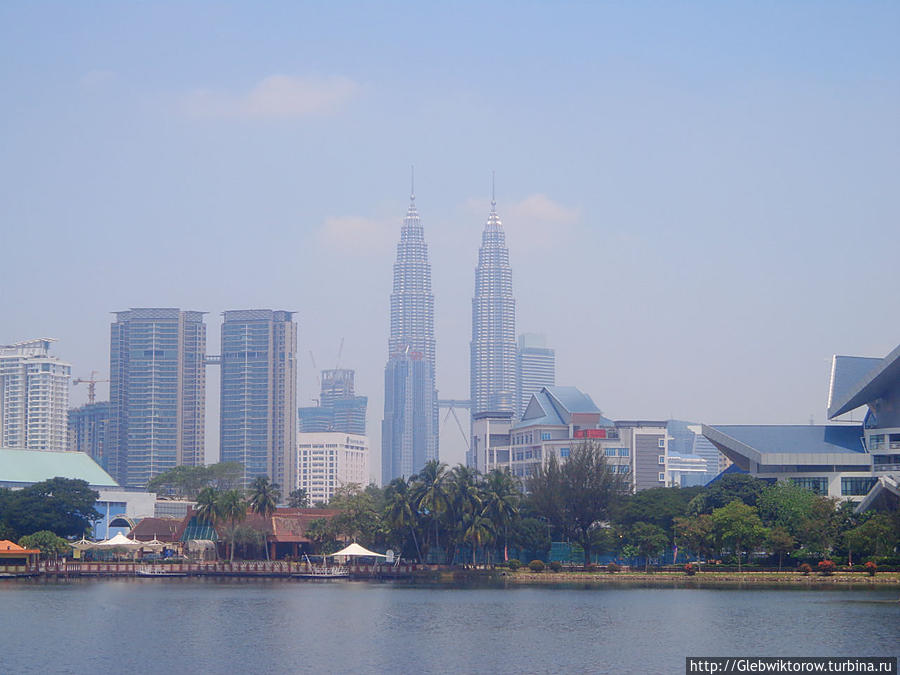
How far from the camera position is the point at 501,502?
328 ft

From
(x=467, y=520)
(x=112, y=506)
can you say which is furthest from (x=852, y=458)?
(x=112, y=506)

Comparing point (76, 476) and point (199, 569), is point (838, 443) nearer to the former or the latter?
point (199, 569)

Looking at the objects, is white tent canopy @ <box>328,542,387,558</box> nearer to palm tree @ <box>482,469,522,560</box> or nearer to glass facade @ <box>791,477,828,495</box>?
palm tree @ <box>482,469,522,560</box>

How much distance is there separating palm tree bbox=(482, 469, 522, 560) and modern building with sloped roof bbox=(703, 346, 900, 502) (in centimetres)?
2174

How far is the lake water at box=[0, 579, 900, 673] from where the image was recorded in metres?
47.2

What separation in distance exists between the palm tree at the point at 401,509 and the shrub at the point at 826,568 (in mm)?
29629

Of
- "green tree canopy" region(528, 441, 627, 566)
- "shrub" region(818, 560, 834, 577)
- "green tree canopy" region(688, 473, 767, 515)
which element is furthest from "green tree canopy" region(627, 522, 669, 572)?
"shrub" region(818, 560, 834, 577)

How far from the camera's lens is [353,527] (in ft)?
350

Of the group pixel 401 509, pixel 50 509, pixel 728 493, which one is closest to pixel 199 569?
pixel 401 509

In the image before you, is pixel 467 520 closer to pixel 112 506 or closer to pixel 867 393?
pixel 867 393

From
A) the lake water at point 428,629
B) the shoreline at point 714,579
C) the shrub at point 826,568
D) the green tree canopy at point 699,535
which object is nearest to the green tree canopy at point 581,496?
the shoreline at point 714,579

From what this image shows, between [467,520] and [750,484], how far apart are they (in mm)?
22371

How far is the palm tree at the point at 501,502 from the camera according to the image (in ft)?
328

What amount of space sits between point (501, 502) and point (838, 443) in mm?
31713
